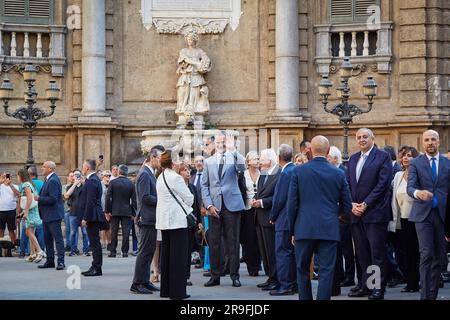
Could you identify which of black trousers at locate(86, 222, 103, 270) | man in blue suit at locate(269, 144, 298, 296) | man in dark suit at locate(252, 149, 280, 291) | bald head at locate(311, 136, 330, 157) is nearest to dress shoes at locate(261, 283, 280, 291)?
man in dark suit at locate(252, 149, 280, 291)

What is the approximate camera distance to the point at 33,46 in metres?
26.9

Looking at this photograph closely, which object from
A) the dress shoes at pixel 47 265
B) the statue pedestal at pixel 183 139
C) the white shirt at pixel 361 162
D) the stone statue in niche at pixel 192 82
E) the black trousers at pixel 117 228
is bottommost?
the dress shoes at pixel 47 265

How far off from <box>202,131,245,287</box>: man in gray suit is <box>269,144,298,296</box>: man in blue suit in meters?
1.05

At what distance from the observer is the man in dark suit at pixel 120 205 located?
19.8 m

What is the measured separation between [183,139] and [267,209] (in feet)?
32.1

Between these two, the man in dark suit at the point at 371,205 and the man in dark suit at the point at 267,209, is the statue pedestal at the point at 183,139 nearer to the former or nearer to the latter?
the man in dark suit at the point at 267,209

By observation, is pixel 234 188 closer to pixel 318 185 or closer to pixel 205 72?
pixel 318 185

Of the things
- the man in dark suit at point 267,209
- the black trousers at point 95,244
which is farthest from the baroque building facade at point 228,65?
the man in dark suit at point 267,209

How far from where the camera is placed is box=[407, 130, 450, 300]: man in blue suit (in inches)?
480

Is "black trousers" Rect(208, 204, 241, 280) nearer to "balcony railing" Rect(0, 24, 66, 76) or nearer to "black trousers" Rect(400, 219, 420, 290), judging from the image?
"black trousers" Rect(400, 219, 420, 290)

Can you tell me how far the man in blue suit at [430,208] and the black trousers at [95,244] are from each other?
5.85 meters
